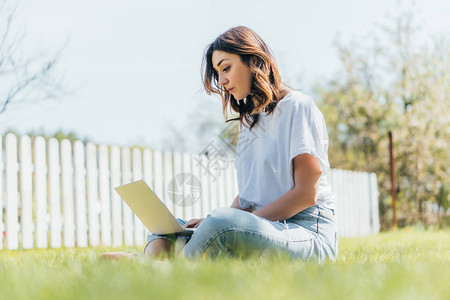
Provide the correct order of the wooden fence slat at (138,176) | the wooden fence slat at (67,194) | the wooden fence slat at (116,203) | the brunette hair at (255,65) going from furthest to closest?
the wooden fence slat at (138,176) → the wooden fence slat at (116,203) → the wooden fence slat at (67,194) → the brunette hair at (255,65)

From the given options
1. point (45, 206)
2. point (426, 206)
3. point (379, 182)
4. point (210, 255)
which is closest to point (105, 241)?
point (45, 206)

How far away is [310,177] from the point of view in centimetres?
236

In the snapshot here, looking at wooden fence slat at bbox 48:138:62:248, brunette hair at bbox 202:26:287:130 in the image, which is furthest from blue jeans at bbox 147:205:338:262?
wooden fence slat at bbox 48:138:62:248

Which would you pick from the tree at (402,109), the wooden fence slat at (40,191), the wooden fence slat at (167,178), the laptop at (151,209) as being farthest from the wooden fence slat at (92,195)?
the tree at (402,109)

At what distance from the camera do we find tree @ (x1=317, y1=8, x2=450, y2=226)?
13891mm

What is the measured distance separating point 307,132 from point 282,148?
18 cm

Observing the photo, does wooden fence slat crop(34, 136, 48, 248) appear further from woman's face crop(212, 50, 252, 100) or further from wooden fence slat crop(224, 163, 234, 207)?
woman's face crop(212, 50, 252, 100)

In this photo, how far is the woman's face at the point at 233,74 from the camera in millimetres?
2664

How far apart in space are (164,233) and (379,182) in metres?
12.9

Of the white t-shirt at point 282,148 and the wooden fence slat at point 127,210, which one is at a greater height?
the white t-shirt at point 282,148

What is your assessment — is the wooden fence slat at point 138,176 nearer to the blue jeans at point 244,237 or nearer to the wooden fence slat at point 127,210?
the wooden fence slat at point 127,210

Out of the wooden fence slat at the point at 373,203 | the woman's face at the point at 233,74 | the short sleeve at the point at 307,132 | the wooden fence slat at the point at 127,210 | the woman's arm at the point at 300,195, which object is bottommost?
the wooden fence slat at the point at 373,203

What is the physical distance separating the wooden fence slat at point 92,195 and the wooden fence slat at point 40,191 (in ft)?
Answer: 1.73

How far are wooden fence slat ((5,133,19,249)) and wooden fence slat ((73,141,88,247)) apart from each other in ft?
2.19
